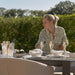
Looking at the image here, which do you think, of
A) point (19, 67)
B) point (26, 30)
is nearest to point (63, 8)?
point (26, 30)

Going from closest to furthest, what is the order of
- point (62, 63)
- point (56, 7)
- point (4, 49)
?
point (62, 63) < point (4, 49) < point (56, 7)

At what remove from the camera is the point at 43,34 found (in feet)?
13.2

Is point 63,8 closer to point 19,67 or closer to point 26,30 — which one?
point 26,30

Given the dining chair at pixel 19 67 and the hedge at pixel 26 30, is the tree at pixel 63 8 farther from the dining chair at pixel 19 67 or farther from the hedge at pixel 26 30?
the dining chair at pixel 19 67

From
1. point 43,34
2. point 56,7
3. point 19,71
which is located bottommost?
point 19,71

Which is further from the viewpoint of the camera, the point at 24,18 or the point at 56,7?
the point at 56,7

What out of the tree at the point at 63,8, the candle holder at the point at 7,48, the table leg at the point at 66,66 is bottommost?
the table leg at the point at 66,66

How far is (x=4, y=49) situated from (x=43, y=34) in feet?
3.12

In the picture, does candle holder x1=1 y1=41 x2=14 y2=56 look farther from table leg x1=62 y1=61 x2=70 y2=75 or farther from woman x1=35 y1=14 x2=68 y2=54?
table leg x1=62 y1=61 x2=70 y2=75

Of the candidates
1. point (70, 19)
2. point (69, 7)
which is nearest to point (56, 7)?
point (69, 7)

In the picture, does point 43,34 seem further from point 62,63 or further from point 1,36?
point 1,36

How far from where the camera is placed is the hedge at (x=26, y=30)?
273 inches

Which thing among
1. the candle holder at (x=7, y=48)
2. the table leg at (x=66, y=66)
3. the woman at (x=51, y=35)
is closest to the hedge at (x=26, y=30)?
the woman at (x=51, y=35)

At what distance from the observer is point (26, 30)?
7.09 metres
